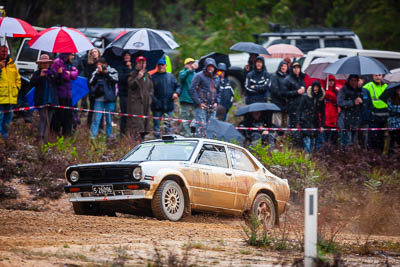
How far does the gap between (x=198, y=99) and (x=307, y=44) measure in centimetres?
890

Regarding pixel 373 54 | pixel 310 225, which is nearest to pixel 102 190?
pixel 310 225

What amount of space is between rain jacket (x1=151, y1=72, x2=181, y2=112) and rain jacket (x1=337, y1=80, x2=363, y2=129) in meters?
4.24

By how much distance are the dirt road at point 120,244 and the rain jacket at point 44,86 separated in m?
5.28

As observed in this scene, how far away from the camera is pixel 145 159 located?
12156mm

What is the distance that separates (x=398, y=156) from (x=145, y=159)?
8.57m

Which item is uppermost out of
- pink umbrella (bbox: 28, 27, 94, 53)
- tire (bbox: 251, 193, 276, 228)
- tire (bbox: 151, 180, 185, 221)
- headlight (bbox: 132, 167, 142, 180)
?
pink umbrella (bbox: 28, 27, 94, 53)

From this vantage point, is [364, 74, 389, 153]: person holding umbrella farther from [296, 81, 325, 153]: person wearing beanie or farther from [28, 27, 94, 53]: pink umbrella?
[28, 27, 94, 53]: pink umbrella

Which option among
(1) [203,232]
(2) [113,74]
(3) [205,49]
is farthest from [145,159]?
(3) [205,49]

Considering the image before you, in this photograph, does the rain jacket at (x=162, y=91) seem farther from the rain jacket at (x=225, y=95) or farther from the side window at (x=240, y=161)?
the side window at (x=240, y=161)

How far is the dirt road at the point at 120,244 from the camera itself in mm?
7496

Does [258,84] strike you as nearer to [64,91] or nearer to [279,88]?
[279,88]

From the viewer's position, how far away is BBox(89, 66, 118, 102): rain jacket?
1695 cm

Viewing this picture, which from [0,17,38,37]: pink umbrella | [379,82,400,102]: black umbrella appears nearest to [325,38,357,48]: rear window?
[379,82,400,102]: black umbrella

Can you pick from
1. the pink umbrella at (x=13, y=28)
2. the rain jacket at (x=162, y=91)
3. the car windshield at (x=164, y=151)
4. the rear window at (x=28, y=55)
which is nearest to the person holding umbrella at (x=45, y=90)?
the pink umbrella at (x=13, y=28)
